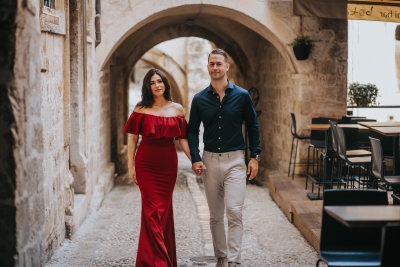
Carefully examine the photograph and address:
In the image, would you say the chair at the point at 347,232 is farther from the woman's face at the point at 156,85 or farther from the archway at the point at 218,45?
the archway at the point at 218,45

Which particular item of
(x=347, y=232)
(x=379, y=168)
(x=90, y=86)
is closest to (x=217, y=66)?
(x=347, y=232)

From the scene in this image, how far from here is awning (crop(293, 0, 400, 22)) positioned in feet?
33.0

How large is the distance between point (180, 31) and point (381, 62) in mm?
4125

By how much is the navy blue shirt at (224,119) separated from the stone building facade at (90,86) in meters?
1.18

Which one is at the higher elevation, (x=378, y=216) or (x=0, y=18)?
(x=0, y=18)

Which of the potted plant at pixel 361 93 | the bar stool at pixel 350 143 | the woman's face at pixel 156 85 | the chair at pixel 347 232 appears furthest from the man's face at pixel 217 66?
the potted plant at pixel 361 93

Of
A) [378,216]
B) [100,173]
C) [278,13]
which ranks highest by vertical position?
[278,13]

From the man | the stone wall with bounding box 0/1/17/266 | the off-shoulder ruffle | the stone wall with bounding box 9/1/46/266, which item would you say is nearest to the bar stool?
the man

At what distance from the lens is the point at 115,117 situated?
1372 cm

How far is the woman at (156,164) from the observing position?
17.5 feet

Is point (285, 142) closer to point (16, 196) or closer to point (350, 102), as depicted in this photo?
point (350, 102)

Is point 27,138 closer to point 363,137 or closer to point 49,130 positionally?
point 49,130

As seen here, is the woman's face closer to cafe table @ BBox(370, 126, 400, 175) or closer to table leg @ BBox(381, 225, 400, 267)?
cafe table @ BBox(370, 126, 400, 175)

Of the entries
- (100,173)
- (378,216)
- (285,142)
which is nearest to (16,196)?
(378,216)
